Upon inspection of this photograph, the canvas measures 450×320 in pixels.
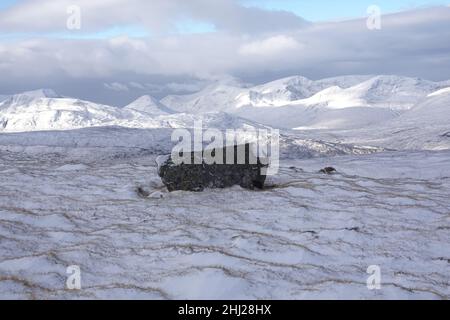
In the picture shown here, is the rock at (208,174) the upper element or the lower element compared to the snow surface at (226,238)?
upper

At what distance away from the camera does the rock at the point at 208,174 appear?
20.3 m

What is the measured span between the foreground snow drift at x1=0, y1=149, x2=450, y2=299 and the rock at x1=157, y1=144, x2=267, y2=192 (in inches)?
22.2

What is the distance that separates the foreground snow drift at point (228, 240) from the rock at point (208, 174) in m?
0.56

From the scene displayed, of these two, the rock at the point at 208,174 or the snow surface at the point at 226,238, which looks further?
the rock at the point at 208,174

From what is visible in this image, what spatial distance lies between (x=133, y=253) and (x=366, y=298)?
6.04 m

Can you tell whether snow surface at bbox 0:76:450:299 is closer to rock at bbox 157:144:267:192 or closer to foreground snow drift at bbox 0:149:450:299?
foreground snow drift at bbox 0:149:450:299

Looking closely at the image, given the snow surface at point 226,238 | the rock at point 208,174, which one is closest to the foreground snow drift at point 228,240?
the snow surface at point 226,238

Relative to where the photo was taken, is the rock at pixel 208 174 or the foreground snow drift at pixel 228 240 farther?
the rock at pixel 208 174

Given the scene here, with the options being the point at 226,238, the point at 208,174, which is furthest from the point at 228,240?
the point at 208,174

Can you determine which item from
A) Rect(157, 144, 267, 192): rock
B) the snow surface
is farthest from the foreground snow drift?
Rect(157, 144, 267, 192): rock

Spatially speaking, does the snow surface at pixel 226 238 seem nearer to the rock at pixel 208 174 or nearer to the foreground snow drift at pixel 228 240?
the foreground snow drift at pixel 228 240

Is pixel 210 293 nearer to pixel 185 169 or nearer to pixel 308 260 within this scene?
pixel 308 260

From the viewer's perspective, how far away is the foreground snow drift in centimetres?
1094
